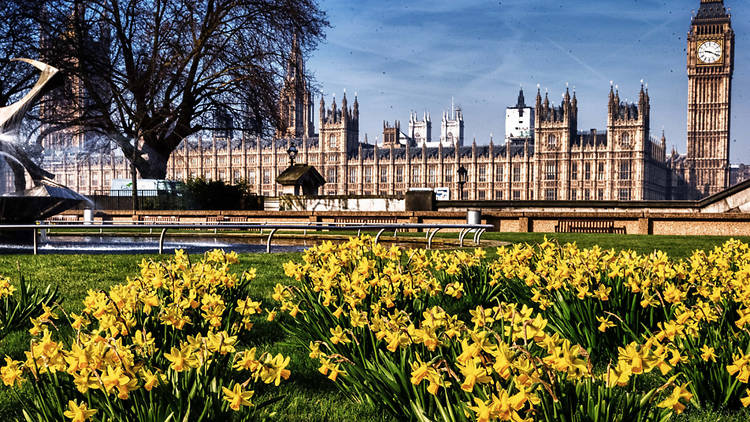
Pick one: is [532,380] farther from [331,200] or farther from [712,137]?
[712,137]

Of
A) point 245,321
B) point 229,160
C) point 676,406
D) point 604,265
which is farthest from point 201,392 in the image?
point 229,160

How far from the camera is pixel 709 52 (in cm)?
8600

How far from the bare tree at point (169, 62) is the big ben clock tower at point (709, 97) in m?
77.5

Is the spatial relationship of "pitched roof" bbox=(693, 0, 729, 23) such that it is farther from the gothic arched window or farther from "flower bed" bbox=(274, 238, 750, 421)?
"flower bed" bbox=(274, 238, 750, 421)

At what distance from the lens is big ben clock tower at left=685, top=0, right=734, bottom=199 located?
8556 centimetres

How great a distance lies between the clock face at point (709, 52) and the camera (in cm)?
8562

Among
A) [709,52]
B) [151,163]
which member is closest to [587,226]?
[151,163]

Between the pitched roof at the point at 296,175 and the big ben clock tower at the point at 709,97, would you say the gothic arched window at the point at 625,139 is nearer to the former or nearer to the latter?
the big ben clock tower at the point at 709,97

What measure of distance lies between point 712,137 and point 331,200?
3090 inches

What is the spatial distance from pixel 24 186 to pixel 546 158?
2864 inches

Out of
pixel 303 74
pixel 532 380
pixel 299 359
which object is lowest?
pixel 299 359

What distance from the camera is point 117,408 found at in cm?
180

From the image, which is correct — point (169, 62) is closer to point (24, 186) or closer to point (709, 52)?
point (24, 186)

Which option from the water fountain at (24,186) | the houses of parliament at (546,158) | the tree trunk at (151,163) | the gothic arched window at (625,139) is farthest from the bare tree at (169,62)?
the gothic arched window at (625,139)
